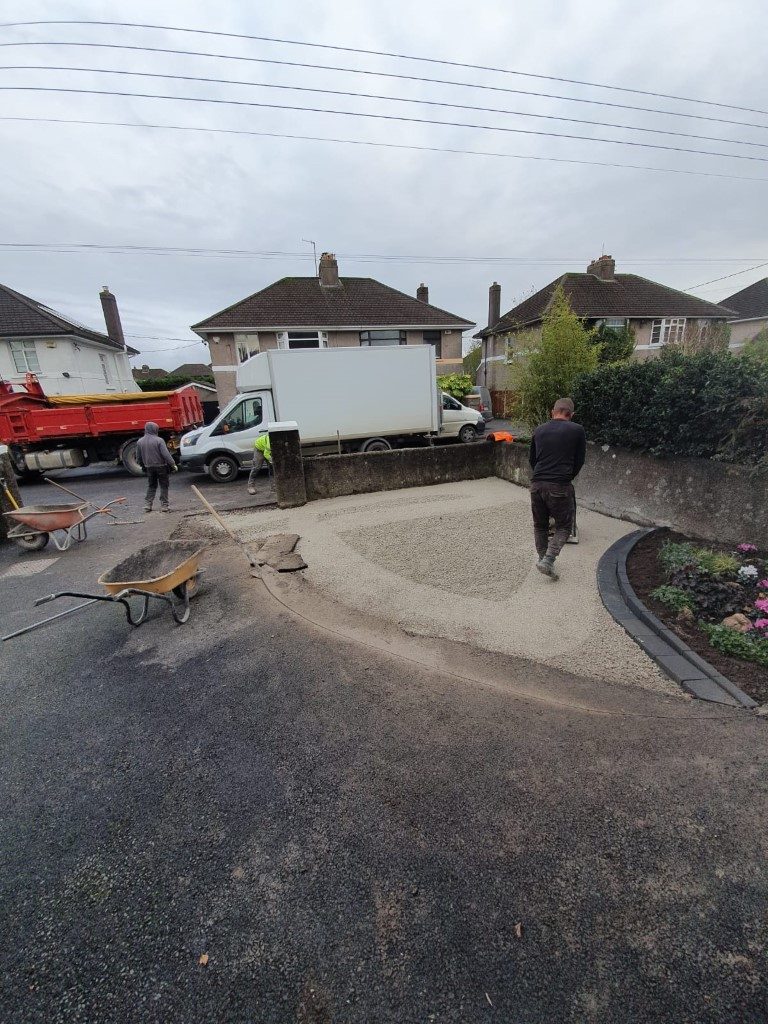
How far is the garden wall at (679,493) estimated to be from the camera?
188 inches

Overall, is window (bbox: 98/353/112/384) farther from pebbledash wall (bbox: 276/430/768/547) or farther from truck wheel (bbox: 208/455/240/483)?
pebbledash wall (bbox: 276/430/768/547)

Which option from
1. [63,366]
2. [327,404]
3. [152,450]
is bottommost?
[152,450]

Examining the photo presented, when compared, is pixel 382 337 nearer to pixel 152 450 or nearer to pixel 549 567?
pixel 152 450

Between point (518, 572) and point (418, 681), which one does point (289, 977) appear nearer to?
point (418, 681)

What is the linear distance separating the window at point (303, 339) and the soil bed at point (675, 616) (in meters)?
20.1

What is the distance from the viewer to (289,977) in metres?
1.57

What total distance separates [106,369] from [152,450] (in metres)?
23.5

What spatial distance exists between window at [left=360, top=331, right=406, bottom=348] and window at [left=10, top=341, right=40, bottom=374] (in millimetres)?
17277

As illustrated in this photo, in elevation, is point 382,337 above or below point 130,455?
above

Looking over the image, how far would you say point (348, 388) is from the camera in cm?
1084

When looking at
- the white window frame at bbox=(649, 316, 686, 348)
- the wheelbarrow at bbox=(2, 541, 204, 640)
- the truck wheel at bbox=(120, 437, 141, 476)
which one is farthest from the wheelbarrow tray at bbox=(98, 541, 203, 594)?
the white window frame at bbox=(649, 316, 686, 348)

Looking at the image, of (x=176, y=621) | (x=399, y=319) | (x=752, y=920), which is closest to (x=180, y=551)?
(x=176, y=621)

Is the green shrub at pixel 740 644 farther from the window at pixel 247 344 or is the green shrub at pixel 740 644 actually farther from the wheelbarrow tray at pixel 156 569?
the window at pixel 247 344

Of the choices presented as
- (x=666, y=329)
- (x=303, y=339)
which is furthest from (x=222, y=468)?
(x=666, y=329)
